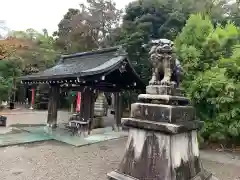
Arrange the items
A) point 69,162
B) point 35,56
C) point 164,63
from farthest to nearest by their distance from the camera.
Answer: point 35,56
point 69,162
point 164,63

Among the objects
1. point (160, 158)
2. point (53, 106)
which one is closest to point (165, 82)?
point (160, 158)

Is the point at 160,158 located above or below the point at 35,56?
below

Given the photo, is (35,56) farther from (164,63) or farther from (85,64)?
(164,63)

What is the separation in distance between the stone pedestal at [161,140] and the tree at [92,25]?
19630 mm

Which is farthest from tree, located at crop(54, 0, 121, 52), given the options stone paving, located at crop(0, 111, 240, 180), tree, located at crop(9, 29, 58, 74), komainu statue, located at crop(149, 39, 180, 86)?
komainu statue, located at crop(149, 39, 180, 86)

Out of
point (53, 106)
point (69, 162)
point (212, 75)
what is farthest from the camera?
point (53, 106)

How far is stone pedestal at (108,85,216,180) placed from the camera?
12.9 ft

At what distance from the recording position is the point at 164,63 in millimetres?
4609

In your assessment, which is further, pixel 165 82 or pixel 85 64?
pixel 85 64

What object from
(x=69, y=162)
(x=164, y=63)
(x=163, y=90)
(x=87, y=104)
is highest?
(x=164, y=63)

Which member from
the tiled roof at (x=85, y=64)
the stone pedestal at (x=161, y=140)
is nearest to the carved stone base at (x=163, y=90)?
the stone pedestal at (x=161, y=140)

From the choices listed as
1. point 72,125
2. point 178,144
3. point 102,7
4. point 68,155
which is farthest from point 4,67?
point 178,144

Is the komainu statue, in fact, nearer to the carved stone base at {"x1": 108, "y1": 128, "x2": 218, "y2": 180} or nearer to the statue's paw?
the statue's paw

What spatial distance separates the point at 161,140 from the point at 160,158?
1.02 ft
